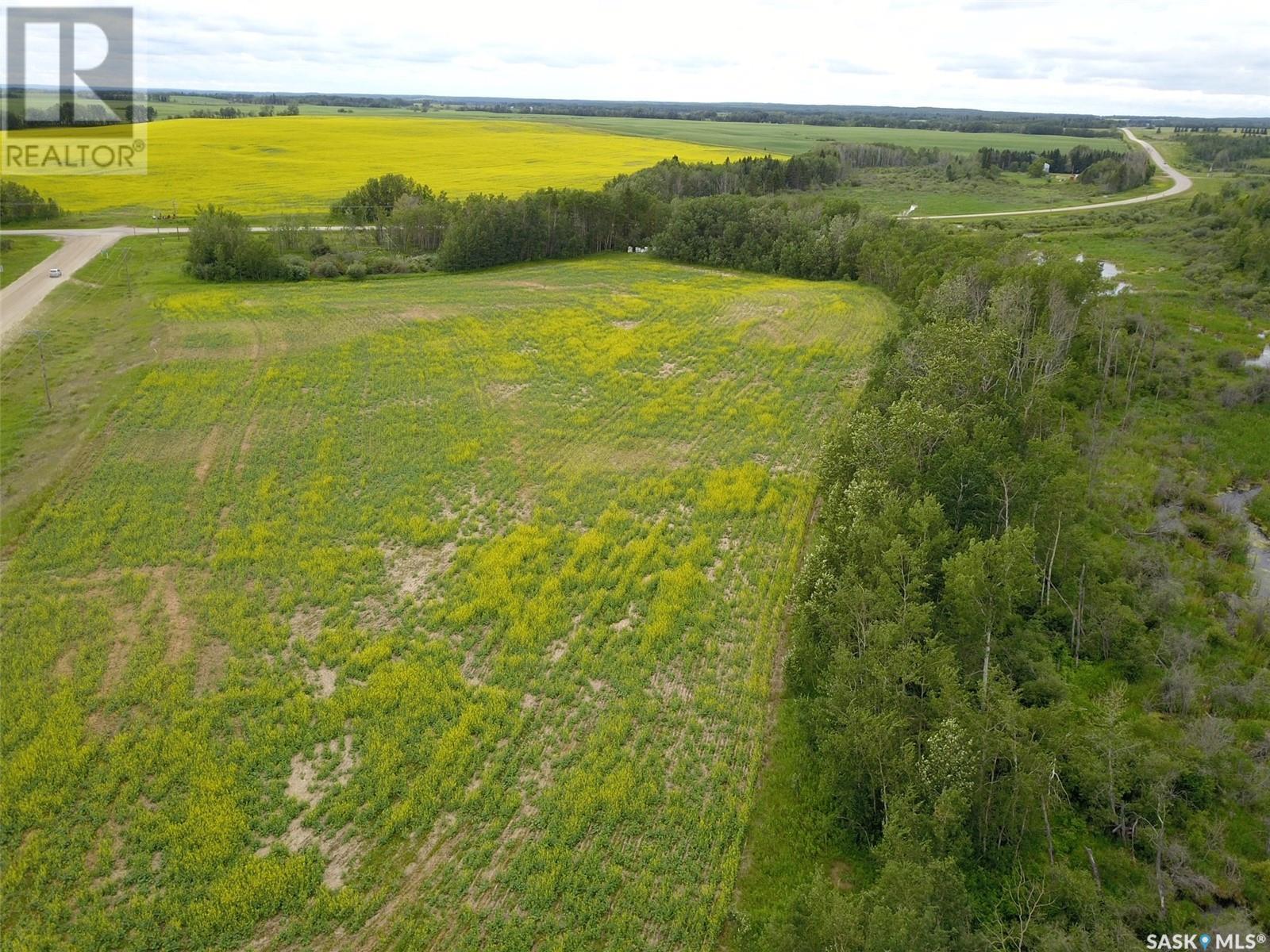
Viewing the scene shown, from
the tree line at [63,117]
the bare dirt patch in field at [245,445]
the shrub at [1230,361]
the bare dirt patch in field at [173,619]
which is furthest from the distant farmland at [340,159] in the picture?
the shrub at [1230,361]

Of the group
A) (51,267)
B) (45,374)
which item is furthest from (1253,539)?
(51,267)

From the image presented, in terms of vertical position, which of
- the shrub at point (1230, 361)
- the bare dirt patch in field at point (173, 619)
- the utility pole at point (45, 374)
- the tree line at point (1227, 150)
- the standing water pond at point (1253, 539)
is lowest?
the bare dirt patch in field at point (173, 619)

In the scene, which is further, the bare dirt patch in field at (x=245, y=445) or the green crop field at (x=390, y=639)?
the bare dirt patch in field at (x=245, y=445)

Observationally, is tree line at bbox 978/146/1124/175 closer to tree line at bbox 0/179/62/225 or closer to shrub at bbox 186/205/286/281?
shrub at bbox 186/205/286/281

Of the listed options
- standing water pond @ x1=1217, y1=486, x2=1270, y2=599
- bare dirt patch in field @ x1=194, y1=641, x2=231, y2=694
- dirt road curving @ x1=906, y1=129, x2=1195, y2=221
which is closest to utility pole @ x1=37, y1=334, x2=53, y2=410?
bare dirt patch in field @ x1=194, y1=641, x2=231, y2=694

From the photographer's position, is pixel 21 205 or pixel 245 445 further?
pixel 21 205

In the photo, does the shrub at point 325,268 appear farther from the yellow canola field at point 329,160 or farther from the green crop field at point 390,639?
the yellow canola field at point 329,160

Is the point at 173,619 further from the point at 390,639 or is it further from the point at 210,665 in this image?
the point at 390,639
